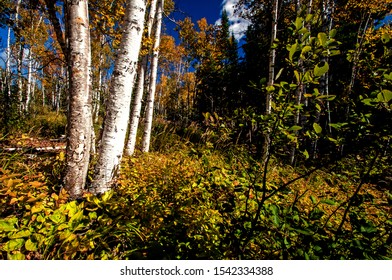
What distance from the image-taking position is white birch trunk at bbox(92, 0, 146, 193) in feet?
7.33

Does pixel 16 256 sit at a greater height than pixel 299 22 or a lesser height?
lesser

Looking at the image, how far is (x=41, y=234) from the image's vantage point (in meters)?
1.35

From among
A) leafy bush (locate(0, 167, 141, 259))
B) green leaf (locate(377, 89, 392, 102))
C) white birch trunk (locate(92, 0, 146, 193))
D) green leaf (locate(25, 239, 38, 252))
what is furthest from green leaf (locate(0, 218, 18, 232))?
green leaf (locate(377, 89, 392, 102))

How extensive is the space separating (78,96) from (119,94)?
1.39 ft

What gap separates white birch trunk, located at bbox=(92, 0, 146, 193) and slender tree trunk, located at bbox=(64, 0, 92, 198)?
19 cm

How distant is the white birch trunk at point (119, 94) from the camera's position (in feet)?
7.33

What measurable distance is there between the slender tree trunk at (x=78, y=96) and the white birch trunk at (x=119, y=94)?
7.6 inches

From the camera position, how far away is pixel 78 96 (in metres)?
2.06

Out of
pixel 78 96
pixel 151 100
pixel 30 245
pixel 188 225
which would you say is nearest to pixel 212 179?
pixel 188 225

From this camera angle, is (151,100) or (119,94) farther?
(151,100)

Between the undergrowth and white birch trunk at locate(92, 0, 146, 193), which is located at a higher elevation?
white birch trunk at locate(92, 0, 146, 193)

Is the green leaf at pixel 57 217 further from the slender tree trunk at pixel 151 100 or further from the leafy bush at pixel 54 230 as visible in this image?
the slender tree trunk at pixel 151 100

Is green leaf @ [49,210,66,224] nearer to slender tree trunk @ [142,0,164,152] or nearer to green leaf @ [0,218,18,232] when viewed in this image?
green leaf @ [0,218,18,232]

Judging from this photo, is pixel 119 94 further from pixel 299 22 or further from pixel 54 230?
pixel 299 22
